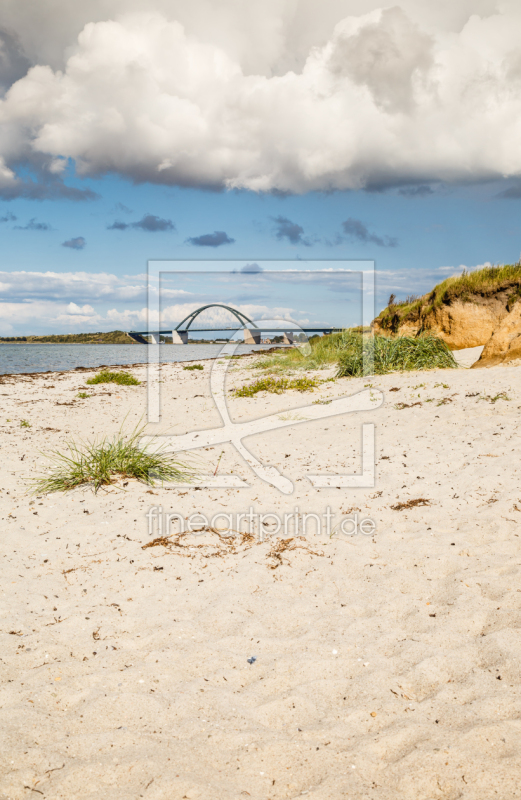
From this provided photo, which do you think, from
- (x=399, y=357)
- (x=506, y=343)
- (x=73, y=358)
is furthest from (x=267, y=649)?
(x=73, y=358)

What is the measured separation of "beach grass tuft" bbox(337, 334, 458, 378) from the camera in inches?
509

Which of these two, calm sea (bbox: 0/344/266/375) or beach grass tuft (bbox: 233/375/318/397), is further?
calm sea (bbox: 0/344/266/375)

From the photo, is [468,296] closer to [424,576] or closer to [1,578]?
[424,576]

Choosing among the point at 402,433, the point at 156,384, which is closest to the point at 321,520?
the point at 402,433

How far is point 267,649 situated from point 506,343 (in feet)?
35.1

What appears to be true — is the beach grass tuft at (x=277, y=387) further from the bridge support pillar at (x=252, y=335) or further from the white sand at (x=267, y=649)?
the white sand at (x=267, y=649)

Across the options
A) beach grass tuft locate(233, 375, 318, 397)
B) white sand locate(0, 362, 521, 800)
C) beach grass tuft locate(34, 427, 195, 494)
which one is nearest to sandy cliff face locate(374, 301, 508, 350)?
beach grass tuft locate(233, 375, 318, 397)

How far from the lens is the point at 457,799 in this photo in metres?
1.85

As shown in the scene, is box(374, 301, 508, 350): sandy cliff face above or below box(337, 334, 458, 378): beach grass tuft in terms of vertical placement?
above

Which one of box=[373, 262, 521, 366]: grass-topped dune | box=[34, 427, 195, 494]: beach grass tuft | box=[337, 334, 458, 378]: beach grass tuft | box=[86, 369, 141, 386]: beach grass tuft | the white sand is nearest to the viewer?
the white sand

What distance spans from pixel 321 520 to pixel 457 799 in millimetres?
2983

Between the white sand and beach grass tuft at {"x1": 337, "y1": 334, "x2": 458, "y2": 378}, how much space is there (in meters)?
7.51

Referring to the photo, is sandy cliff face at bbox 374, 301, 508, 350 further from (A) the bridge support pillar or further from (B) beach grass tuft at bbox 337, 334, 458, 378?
(A) the bridge support pillar

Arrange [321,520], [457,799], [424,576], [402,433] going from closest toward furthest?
[457,799] → [424,576] → [321,520] → [402,433]
